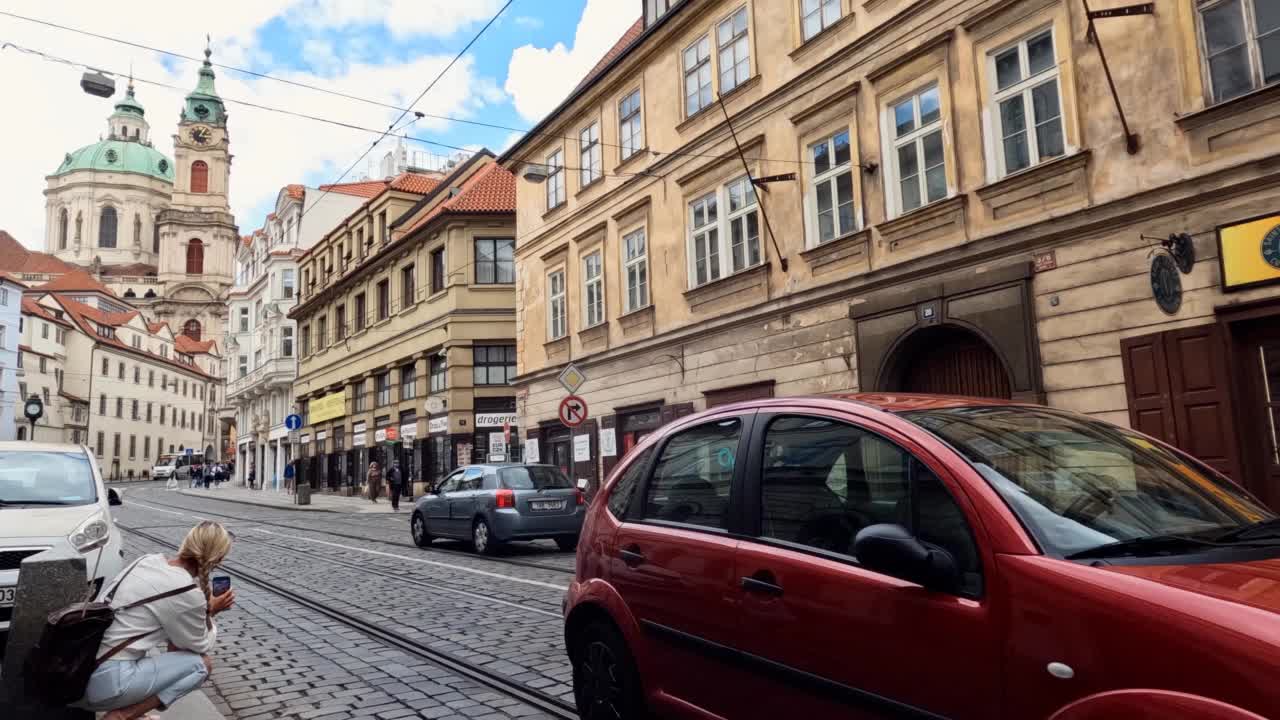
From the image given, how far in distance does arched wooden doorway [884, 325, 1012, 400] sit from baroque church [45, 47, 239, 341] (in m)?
114

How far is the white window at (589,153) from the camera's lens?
75.7 feet

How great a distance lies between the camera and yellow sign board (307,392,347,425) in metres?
44.9

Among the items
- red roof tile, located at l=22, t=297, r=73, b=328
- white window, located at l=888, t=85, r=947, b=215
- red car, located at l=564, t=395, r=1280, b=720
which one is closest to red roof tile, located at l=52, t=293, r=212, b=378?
red roof tile, located at l=22, t=297, r=73, b=328

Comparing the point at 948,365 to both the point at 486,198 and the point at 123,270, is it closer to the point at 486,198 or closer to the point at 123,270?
the point at 486,198

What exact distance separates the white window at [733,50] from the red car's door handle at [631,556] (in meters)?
15.1

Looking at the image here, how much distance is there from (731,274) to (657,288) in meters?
2.83

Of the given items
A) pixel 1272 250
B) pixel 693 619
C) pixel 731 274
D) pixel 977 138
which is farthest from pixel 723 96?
pixel 693 619

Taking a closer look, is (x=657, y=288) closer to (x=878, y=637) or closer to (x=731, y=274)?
(x=731, y=274)

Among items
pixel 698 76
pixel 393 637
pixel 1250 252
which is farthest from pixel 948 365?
pixel 393 637

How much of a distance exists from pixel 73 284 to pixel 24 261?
16953mm

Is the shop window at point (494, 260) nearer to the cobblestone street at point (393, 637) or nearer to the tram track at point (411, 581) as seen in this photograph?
the tram track at point (411, 581)

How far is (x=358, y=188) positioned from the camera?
55.0 metres

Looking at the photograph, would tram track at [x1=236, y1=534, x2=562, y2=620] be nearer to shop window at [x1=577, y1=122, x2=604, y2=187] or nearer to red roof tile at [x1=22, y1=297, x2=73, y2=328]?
shop window at [x1=577, y1=122, x2=604, y2=187]

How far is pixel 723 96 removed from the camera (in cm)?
1839
